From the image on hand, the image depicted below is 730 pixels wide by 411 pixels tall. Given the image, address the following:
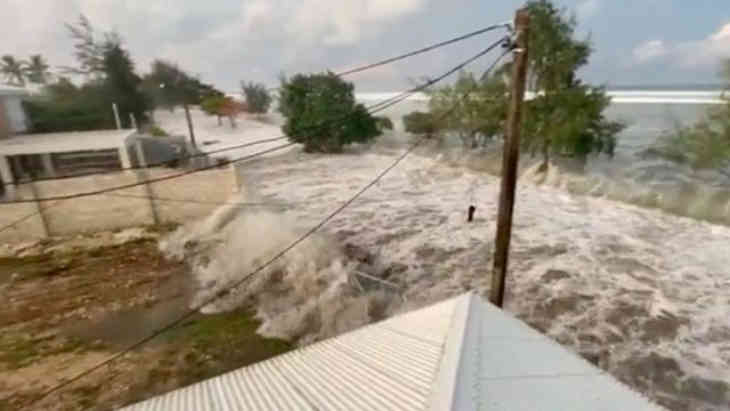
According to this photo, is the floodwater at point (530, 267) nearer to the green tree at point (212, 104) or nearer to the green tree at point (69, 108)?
the green tree at point (69, 108)

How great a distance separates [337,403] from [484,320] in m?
1.83

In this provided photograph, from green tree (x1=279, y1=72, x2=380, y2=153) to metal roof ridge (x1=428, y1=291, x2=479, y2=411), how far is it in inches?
975

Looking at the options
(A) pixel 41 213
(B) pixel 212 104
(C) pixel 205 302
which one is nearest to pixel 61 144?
(A) pixel 41 213

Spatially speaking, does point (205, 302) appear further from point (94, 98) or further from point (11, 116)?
point (94, 98)

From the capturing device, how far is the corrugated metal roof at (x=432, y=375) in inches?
110

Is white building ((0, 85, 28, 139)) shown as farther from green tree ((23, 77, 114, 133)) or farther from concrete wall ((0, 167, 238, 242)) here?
concrete wall ((0, 167, 238, 242))

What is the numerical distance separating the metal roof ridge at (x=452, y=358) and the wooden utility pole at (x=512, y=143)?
5.13 feet

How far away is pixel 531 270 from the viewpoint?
36.8 ft

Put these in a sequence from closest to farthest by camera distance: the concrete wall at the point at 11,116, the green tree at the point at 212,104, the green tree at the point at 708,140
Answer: the green tree at the point at 708,140, the concrete wall at the point at 11,116, the green tree at the point at 212,104

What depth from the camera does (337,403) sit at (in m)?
2.97

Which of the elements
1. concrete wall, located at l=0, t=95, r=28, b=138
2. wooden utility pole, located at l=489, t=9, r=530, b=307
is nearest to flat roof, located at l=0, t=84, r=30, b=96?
concrete wall, located at l=0, t=95, r=28, b=138

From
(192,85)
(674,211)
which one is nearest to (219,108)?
(192,85)

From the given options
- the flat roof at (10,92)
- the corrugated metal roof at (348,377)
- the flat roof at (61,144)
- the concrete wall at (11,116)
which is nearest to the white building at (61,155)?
the flat roof at (61,144)

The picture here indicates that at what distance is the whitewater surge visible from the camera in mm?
7914
